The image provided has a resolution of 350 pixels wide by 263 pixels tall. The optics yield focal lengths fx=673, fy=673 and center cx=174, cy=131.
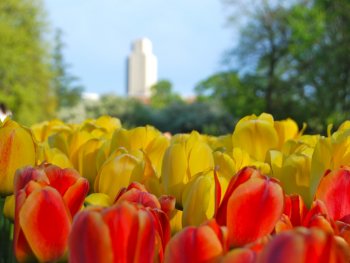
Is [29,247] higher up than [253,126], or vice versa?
[253,126]

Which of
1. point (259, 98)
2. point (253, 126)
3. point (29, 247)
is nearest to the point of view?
point (29, 247)

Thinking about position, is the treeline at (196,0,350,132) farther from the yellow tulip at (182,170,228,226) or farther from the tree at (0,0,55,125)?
the yellow tulip at (182,170,228,226)

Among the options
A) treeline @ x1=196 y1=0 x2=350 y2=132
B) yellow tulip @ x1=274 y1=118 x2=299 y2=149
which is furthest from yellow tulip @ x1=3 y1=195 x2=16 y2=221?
treeline @ x1=196 y1=0 x2=350 y2=132

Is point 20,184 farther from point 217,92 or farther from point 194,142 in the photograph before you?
point 217,92

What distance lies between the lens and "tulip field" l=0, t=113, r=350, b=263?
68 centimetres

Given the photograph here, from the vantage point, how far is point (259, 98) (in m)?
32.1

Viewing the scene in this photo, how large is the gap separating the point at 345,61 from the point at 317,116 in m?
2.90

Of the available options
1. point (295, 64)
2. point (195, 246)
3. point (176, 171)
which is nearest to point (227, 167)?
point (176, 171)

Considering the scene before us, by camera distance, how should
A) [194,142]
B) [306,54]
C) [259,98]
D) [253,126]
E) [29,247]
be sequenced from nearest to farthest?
[29,247]
[194,142]
[253,126]
[306,54]
[259,98]

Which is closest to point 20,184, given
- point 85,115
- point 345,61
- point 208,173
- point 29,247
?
point 29,247

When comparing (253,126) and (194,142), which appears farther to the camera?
(253,126)

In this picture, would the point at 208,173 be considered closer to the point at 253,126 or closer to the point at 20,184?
the point at 20,184

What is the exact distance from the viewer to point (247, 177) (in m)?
0.86

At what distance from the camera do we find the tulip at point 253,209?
2.64ft
